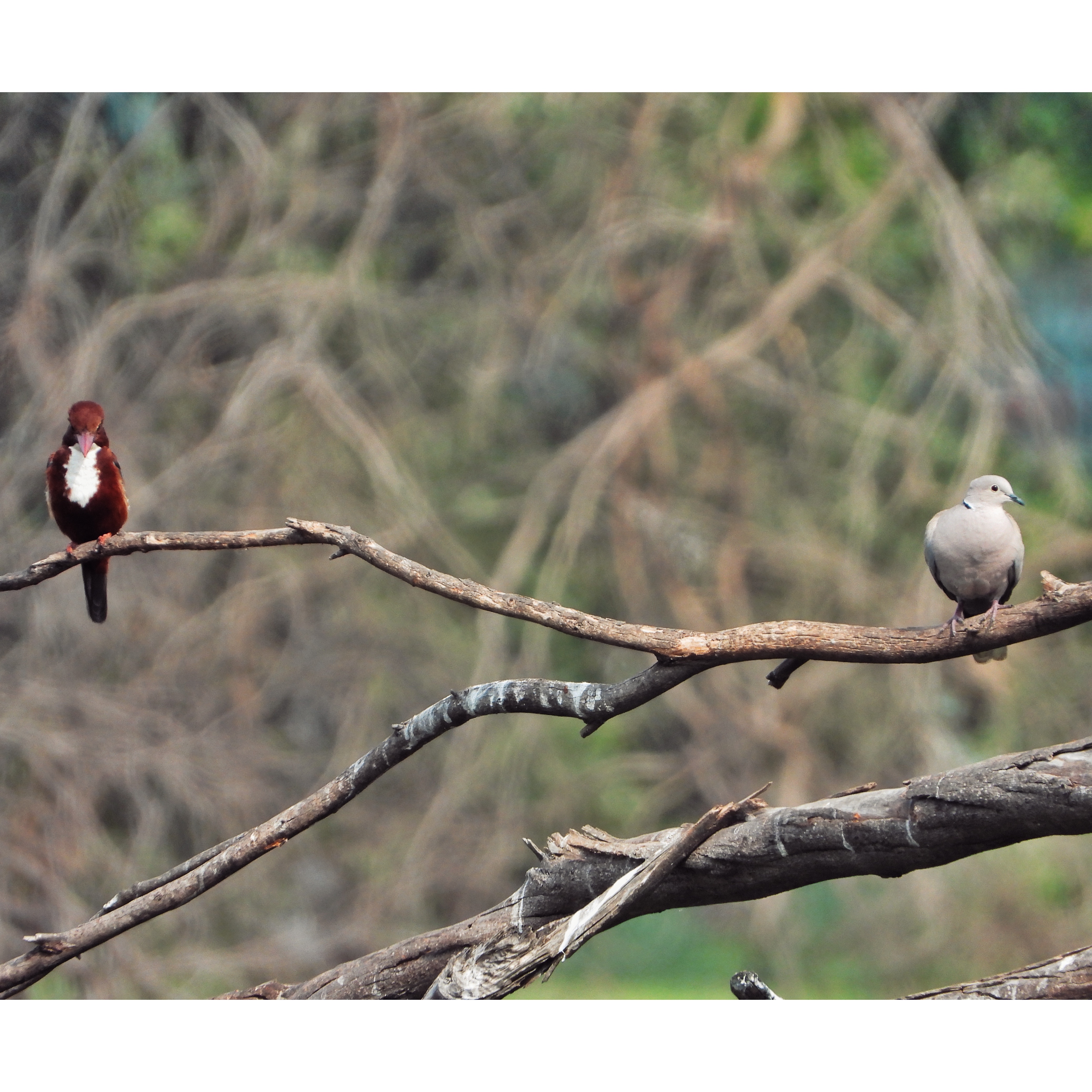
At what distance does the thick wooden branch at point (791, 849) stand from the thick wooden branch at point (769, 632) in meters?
0.20

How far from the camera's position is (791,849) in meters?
2.06

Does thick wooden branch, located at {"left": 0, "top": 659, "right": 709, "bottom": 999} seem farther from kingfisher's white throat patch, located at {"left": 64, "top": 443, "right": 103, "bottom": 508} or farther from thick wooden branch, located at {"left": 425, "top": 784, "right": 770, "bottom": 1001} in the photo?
kingfisher's white throat patch, located at {"left": 64, "top": 443, "right": 103, "bottom": 508}

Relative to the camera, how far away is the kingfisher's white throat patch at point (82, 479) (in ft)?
9.04

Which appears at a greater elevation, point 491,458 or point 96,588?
point 491,458

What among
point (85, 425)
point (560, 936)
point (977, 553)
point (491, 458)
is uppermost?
point (491, 458)

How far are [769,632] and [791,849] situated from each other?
14.3 inches

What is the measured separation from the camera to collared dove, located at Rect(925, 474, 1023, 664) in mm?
2383

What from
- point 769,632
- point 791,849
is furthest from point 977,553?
point 791,849

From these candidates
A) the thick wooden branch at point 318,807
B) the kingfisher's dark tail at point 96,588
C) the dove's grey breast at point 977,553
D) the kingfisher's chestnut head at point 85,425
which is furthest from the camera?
the kingfisher's dark tail at point 96,588

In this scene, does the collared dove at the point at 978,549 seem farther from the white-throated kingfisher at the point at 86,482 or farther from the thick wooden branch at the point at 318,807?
the white-throated kingfisher at the point at 86,482

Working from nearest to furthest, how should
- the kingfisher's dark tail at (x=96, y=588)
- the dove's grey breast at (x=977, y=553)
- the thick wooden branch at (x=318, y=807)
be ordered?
the thick wooden branch at (x=318, y=807) < the dove's grey breast at (x=977, y=553) < the kingfisher's dark tail at (x=96, y=588)

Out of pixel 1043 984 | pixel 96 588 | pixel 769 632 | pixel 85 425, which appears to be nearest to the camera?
pixel 1043 984

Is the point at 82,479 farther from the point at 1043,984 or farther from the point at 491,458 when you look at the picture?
the point at 1043,984

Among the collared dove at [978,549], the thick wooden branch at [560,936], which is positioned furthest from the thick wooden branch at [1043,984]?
the collared dove at [978,549]
